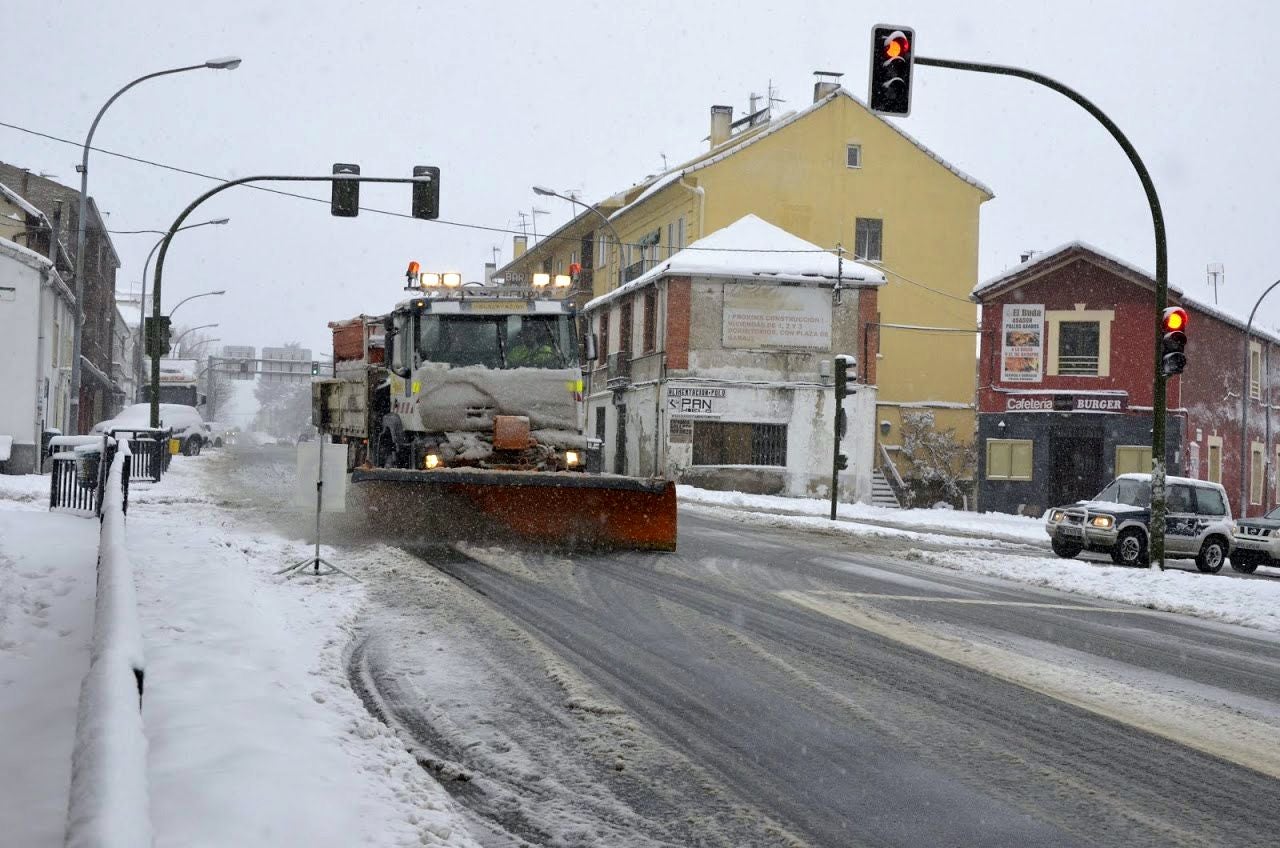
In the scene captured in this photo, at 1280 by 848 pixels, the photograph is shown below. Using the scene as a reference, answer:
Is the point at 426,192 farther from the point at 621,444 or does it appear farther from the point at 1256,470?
the point at 1256,470

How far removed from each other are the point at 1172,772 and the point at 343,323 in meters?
18.4

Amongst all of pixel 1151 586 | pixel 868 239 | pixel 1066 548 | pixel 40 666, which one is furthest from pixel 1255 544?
pixel 868 239

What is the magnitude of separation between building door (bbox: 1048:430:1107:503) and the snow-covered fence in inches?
1382

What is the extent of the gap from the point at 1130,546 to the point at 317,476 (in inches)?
536

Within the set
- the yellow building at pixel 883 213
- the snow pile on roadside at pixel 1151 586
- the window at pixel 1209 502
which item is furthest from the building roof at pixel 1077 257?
the snow pile on roadside at pixel 1151 586

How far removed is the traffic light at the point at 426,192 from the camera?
24.3 m

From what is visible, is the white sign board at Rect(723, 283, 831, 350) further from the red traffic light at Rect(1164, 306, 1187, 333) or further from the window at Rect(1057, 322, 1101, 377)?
the red traffic light at Rect(1164, 306, 1187, 333)

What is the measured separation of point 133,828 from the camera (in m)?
2.59

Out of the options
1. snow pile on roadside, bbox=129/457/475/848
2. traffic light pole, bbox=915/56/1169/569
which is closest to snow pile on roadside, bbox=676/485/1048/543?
traffic light pole, bbox=915/56/1169/569

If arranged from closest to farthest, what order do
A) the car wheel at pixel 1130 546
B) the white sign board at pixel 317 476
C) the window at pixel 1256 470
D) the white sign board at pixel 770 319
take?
the white sign board at pixel 317 476
the car wheel at pixel 1130 546
the white sign board at pixel 770 319
the window at pixel 1256 470

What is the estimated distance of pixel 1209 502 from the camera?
21812 millimetres

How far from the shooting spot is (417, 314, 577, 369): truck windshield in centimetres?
1639

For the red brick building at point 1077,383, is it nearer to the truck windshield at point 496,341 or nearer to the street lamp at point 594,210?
the street lamp at point 594,210

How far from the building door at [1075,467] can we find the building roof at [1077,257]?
4.58 metres
